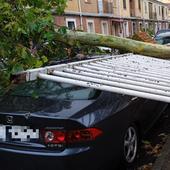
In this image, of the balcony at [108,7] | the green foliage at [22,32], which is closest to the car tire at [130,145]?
the green foliage at [22,32]

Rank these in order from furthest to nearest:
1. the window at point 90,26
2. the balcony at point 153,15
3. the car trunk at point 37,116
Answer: the balcony at point 153,15 < the window at point 90,26 < the car trunk at point 37,116

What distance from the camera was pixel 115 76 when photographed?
4.52 metres

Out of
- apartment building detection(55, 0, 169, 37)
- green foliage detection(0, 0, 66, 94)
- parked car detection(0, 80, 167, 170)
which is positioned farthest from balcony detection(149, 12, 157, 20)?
parked car detection(0, 80, 167, 170)

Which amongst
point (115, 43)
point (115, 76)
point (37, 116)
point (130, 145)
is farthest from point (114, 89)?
point (115, 43)

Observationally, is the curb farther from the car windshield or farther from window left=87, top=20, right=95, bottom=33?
window left=87, top=20, right=95, bottom=33

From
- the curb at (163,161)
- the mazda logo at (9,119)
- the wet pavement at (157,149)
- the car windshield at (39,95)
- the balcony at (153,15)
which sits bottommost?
the balcony at (153,15)

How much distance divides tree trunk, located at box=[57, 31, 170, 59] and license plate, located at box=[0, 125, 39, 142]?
252 cm

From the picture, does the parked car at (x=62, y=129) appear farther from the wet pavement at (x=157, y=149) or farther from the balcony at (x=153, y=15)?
the balcony at (x=153, y=15)

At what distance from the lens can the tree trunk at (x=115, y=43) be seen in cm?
700

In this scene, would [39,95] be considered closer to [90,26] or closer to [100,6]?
[90,26]

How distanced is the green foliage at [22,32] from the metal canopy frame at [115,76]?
20.0 inches

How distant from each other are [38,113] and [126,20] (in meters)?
43.5

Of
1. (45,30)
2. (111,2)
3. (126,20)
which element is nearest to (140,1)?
(126,20)

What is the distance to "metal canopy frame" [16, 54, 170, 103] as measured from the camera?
402 cm
